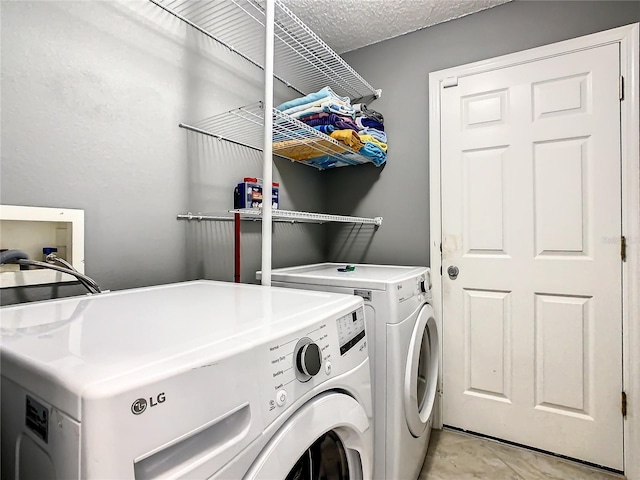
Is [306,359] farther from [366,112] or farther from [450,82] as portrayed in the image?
[450,82]

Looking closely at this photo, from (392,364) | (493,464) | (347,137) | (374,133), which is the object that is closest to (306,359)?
(392,364)

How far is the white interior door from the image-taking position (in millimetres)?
1578

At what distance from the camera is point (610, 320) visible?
1567 mm

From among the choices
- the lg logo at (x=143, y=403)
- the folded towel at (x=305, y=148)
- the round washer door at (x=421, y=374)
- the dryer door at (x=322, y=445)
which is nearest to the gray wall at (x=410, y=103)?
the folded towel at (x=305, y=148)

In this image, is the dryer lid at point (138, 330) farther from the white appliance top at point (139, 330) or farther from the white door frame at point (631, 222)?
the white door frame at point (631, 222)

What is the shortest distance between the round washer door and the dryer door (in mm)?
435

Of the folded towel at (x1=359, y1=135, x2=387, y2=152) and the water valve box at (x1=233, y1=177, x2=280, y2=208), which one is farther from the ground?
the folded towel at (x1=359, y1=135, x2=387, y2=152)

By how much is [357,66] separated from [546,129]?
1.23 metres

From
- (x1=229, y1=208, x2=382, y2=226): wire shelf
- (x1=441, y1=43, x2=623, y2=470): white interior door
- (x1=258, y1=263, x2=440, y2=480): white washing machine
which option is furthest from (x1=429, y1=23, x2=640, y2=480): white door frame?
(x1=229, y1=208, x2=382, y2=226): wire shelf

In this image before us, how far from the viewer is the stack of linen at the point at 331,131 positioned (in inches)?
66.6

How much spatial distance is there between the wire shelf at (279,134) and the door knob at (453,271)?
2.80ft

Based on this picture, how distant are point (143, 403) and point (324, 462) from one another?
1.94 feet

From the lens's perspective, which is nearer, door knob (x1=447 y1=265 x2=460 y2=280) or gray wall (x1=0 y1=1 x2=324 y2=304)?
gray wall (x1=0 y1=1 x2=324 y2=304)

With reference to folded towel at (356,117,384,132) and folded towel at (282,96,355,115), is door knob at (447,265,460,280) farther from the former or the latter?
folded towel at (282,96,355,115)
